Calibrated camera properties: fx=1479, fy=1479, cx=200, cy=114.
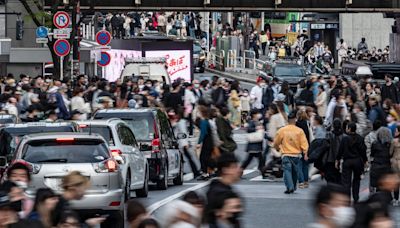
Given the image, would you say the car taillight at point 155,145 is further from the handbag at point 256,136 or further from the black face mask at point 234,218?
the black face mask at point 234,218

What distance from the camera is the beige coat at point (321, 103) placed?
3881cm

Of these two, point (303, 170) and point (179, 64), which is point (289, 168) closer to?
point (303, 170)

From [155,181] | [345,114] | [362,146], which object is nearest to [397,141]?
[362,146]

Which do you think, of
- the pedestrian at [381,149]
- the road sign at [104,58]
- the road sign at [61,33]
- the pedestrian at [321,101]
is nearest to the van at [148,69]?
the road sign at [104,58]

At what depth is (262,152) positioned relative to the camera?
97.9 ft

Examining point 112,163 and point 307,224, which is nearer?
point 112,163

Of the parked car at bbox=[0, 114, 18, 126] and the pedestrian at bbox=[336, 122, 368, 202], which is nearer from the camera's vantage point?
the pedestrian at bbox=[336, 122, 368, 202]

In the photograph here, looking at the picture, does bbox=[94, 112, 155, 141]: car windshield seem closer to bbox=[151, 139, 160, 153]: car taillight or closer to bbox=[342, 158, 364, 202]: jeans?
bbox=[151, 139, 160, 153]: car taillight

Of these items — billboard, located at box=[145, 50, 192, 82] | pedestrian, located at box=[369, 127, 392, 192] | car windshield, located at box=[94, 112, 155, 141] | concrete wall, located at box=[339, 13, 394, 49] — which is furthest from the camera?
concrete wall, located at box=[339, 13, 394, 49]

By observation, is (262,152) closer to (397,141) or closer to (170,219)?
(397,141)

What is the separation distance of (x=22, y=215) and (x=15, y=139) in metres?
9.65

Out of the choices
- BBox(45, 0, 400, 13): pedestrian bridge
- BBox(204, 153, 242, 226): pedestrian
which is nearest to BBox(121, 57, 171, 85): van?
BBox(45, 0, 400, 13): pedestrian bridge

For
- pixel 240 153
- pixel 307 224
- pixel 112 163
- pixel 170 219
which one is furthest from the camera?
pixel 240 153

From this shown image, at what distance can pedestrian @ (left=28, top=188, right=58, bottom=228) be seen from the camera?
13118 millimetres
